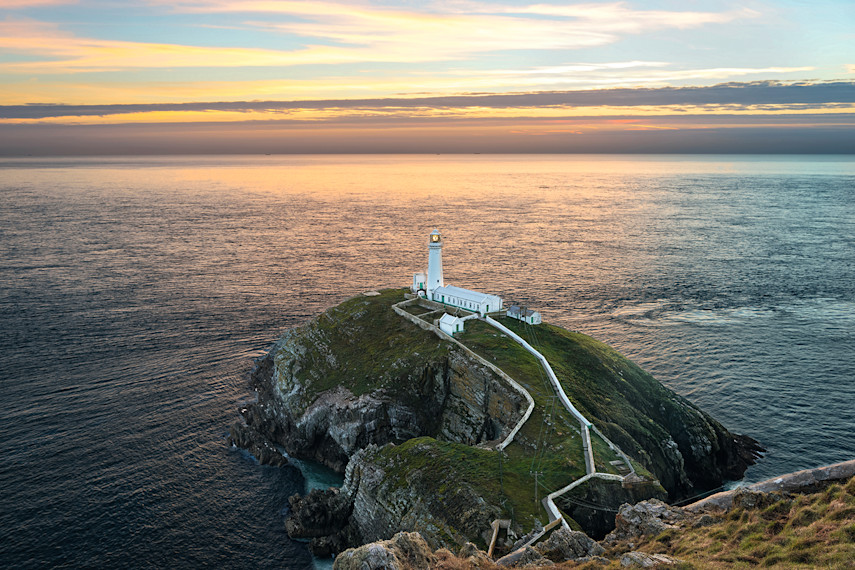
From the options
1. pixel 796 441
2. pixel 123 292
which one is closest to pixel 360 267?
pixel 123 292

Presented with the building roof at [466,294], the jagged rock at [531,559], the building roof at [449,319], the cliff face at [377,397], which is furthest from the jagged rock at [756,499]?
the building roof at [466,294]

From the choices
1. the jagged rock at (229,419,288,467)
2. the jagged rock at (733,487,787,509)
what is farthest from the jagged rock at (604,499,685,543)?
the jagged rock at (229,419,288,467)

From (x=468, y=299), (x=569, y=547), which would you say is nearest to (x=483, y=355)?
(x=468, y=299)

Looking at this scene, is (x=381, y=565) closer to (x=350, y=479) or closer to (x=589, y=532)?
(x=589, y=532)

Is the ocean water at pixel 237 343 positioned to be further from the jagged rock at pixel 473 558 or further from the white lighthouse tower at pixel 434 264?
the white lighthouse tower at pixel 434 264

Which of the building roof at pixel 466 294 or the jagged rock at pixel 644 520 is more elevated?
the building roof at pixel 466 294

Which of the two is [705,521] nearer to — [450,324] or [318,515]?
[318,515]
